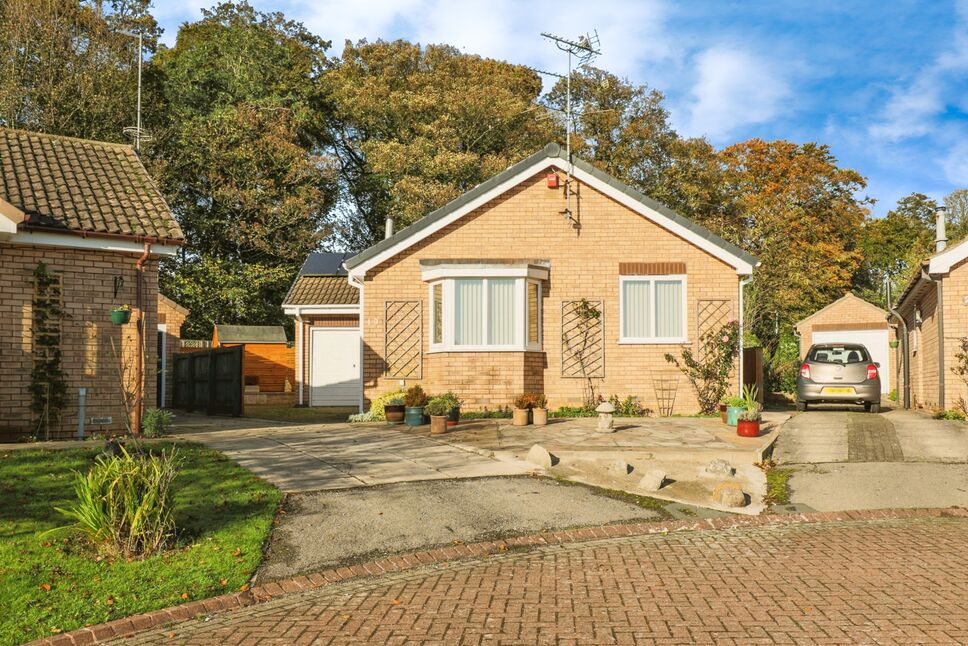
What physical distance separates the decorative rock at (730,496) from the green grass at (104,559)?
16.5ft

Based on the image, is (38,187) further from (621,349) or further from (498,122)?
(498,122)

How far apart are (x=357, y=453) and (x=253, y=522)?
4.17 m

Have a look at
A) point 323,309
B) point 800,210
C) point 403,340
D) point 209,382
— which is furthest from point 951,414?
point 800,210

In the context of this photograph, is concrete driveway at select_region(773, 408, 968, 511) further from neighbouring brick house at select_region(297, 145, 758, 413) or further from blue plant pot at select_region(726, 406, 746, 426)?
neighbouring brick house at select_region(297, 145, 758, 413)

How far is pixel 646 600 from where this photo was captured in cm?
593

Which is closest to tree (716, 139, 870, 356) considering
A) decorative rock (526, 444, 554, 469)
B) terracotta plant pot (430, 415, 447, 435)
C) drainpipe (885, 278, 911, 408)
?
drainpipe (885, 278, 911, 408)

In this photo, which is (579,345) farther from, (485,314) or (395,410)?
(395,410)

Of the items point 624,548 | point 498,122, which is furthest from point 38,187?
point 498,122

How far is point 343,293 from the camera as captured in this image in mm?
24531

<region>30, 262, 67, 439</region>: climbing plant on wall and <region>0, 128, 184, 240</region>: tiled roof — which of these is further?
<region>0, 128, 184, 240</region>: tiled roof

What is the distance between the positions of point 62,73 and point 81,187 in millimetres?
20763

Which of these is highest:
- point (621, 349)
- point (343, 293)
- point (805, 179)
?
point (805, 179)

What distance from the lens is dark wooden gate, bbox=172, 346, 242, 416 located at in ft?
61.0

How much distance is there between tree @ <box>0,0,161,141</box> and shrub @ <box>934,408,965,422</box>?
99.8ft
